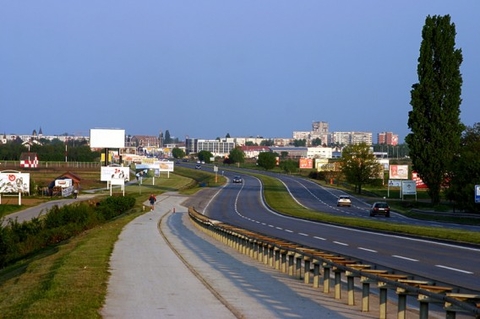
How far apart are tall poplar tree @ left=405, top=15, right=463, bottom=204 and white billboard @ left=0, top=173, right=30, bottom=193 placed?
4421 cm

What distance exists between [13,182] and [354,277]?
264ft

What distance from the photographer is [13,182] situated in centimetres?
9194

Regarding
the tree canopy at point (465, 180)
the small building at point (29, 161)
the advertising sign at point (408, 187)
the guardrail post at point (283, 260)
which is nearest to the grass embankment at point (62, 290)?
the guardrail post at point (283, 260)

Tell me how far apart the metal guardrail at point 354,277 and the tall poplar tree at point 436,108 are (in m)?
44.6

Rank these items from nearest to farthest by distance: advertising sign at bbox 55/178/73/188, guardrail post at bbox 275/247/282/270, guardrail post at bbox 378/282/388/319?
guardrail post at bbox 378/282/388/319
guardrail post at bbox 275/247/282/270
advertising sign at bbox 55/178/73/188

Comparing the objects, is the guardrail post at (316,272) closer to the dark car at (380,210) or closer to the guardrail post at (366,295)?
the guardrail post at (366,295)

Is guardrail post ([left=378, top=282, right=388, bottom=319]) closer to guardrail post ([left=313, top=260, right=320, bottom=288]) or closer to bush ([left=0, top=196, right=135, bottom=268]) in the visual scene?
guardrail post ([left=313, top=260, right=320, bottom=288])

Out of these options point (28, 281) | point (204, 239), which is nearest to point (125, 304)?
point (28, 281)

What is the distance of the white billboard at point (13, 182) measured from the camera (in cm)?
9131

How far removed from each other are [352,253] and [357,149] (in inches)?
3555

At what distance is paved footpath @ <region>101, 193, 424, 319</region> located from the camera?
1313 cm

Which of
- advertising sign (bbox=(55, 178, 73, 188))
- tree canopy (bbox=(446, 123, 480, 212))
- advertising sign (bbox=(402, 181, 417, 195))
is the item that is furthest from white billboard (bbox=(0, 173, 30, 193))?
tree canopy (bbox=(446, 123, 480, 212))

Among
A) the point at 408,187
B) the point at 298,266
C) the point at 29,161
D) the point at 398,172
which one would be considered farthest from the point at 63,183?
the point at 298,266

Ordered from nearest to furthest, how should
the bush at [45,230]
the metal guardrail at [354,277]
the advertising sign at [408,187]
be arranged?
the metal guardrail at [354,277] → the bush at [45,230] → the advertising sign at [408,187]
